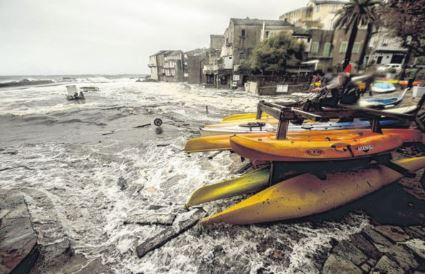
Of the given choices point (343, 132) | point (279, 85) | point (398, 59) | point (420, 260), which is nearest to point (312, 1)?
point (398, 59)

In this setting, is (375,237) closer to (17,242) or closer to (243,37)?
(17,242)

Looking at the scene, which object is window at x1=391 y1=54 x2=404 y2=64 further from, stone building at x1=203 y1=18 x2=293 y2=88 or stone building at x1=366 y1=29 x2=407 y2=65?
stone building at x1=203 y1=18 x2=293 y2=88

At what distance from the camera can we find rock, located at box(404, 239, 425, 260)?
3.08 m

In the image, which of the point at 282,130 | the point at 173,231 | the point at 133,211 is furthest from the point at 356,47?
the point at 133,211

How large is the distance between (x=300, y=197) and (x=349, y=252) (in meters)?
1.11

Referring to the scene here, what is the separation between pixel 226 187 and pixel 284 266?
1.91 meters

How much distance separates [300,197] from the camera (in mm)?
3811

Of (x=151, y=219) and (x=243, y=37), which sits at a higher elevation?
(x=243, y=37)

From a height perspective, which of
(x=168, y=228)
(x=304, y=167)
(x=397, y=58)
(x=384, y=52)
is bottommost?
(x=168, y=228)

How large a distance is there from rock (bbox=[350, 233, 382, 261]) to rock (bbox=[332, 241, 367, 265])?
0.09 meters

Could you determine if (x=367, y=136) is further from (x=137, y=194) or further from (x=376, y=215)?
(x=137, y=194)

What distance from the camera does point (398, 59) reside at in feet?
104

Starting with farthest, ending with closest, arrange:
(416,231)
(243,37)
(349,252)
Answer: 1. (243,37)
2. (416,231)
3. (349,252)

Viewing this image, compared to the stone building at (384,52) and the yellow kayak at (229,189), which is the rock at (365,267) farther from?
the stone building at (384,52)
